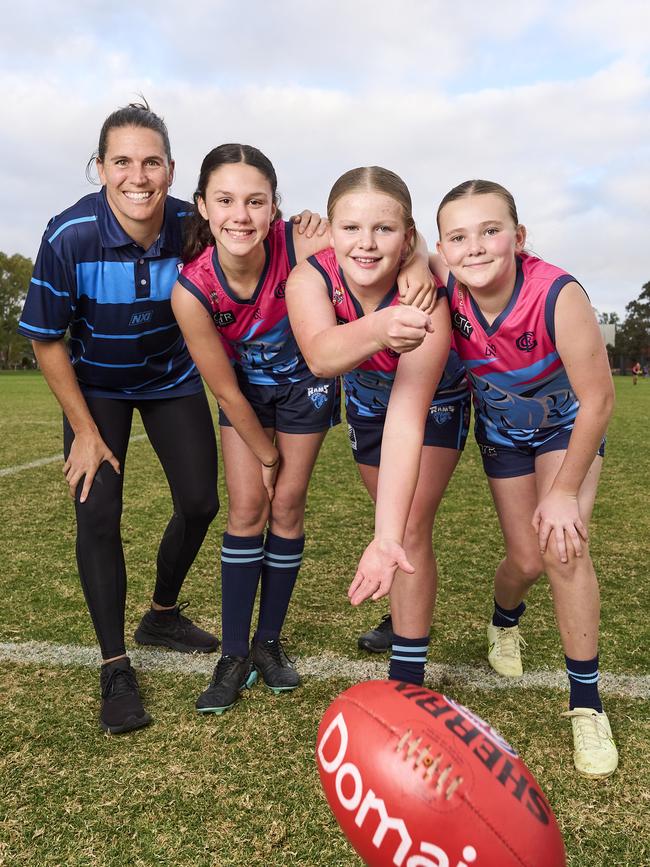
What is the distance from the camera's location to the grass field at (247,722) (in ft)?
6.86

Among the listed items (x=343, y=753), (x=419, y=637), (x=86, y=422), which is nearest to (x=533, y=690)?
(x=419, y=637)

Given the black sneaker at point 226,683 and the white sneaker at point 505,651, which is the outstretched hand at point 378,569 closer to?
the black sneaker at point 226,683

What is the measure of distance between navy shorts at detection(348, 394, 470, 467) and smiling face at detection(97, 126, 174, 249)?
1.13 meters

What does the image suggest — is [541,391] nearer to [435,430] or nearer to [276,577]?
[435,430]

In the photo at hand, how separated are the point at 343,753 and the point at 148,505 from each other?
4.60 meters

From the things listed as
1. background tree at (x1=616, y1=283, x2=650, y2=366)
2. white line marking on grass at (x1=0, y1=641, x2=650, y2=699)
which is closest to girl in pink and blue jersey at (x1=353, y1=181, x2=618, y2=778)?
white line marking on grass at (x1=0, y1=641, x2=650, y2=699)

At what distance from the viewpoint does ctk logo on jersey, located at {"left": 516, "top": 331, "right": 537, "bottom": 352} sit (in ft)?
8.32

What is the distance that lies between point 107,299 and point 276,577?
4.18 feet

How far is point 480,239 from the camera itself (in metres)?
2.46

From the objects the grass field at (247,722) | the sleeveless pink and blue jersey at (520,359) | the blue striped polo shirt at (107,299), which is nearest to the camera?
the grass field at (247,722)

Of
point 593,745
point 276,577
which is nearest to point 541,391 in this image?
point 593,745

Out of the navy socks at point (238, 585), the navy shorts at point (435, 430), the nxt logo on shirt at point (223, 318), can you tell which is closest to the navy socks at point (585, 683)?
the navy shorts at point (435, 430)

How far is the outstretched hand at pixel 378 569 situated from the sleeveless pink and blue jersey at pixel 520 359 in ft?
2.70

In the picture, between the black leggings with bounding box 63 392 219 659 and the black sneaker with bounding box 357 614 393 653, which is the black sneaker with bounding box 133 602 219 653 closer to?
the black leggings with bounding box 63 392 219 659
